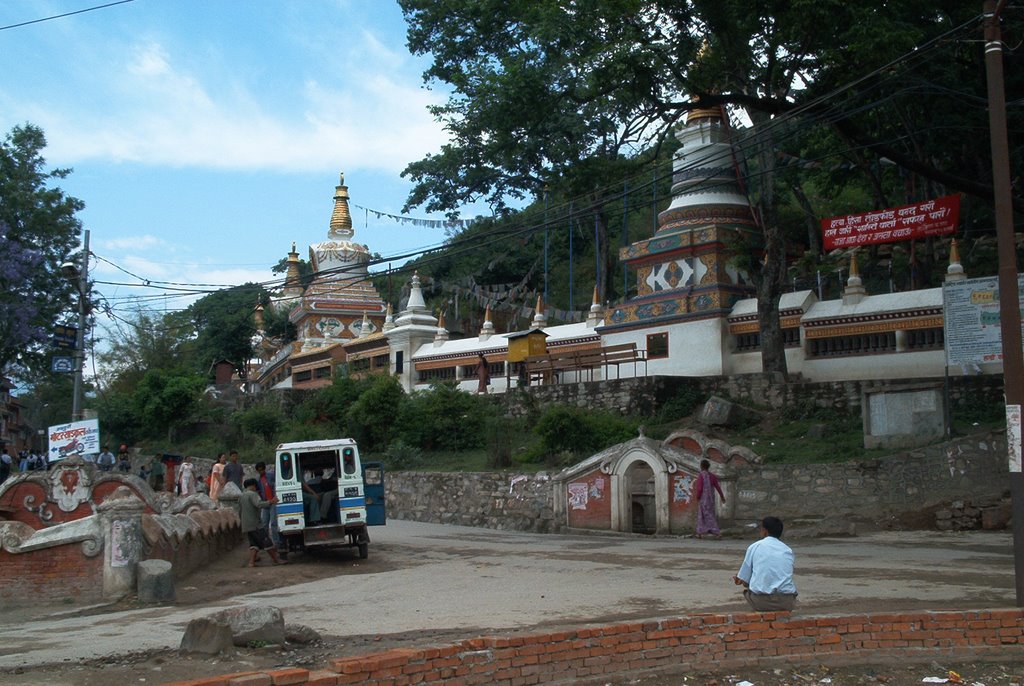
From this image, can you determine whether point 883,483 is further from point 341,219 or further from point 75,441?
point 341,219

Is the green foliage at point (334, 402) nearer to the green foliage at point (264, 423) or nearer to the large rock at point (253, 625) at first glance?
the green foliage at point (264, 423)

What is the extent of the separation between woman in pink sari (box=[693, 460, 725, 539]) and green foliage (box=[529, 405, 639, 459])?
20.5 feet

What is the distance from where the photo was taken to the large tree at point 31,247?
1348 inches

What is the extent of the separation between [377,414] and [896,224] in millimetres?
16979

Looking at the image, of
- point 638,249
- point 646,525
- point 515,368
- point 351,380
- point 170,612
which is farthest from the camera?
point 351,380

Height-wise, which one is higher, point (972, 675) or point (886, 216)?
point (886, 216)

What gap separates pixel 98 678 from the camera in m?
7.59

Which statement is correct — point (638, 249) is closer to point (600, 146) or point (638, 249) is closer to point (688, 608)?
point (600, 146)

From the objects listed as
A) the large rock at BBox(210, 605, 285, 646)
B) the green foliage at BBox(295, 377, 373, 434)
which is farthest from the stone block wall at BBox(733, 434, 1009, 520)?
the green foliage at BBox(295, 377, 373, 434)

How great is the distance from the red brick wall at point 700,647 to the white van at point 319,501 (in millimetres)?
8273

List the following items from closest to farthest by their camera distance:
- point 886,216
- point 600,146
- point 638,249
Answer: point 600,146 → point 886,216 → point 638,249

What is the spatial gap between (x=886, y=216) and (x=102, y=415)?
1326 inches

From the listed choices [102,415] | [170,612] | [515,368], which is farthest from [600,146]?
[102,415]

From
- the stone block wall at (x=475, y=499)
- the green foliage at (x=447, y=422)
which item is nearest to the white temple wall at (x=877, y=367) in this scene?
the stone block wall at (x=475, y=499)
